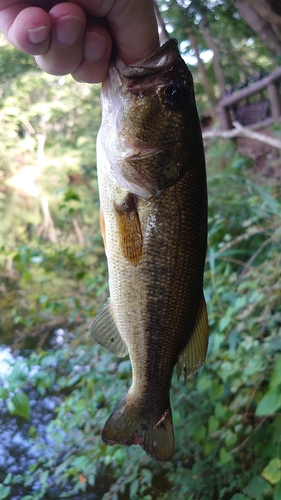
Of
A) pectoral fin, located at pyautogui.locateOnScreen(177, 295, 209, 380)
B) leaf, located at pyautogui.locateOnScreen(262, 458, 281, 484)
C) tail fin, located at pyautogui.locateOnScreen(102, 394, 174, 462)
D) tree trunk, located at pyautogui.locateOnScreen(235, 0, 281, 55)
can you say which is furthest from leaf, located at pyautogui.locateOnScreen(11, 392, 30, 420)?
tree trunk, located at pyautogui.locateOnScreen(235, 0, 281, 55)

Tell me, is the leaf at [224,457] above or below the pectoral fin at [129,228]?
below

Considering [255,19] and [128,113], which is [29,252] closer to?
[128,113]

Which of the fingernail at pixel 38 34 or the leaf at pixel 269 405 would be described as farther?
the leaf at pixel 269 405

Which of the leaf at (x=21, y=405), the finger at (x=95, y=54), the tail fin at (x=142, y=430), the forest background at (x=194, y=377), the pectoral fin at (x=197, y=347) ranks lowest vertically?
the forest background at (x=194, y=377)

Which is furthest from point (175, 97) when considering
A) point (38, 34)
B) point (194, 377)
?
point (194, 377)

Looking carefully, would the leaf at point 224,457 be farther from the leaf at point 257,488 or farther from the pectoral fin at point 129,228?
the pectoral fin at point 129,228

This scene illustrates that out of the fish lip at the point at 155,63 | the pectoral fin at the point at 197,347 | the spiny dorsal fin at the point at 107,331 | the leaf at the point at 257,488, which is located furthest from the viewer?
the leaf at the point at 257,488

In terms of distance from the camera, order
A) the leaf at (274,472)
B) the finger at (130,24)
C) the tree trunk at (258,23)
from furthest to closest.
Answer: the tree trunk at (258,23) → the leaf at (274,472) → the finger at (130,24)

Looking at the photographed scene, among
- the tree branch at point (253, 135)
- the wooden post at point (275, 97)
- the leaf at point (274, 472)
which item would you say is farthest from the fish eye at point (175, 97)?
the wooden post at point (275, 97)
